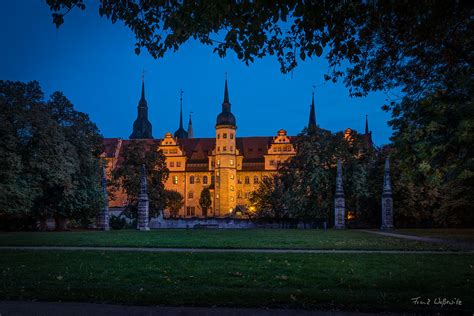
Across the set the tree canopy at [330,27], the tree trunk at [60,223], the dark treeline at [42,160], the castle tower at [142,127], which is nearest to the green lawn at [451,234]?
the tree canopy at [330,27]

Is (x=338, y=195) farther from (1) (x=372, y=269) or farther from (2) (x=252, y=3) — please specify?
(2) (x=252, y=3)

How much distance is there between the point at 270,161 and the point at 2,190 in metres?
68.2

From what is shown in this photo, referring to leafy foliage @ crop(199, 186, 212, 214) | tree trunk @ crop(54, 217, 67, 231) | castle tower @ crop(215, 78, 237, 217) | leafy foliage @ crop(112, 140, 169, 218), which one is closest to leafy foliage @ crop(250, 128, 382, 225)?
leafy foliage @ crop(112, 140, 169, 218)

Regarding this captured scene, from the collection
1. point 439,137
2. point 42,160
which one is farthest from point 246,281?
point 42,160

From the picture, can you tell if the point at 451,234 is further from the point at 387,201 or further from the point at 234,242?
the point at 234,242

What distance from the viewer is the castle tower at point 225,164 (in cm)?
8950

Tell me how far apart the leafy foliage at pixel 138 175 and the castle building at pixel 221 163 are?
37.6 metres

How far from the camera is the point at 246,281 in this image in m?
8.09

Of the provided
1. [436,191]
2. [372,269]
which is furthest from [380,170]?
[372,269]

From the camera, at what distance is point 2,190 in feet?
89.2

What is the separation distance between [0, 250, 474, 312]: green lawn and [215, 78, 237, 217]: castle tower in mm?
77308

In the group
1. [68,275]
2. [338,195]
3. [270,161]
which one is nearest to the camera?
[68,275]

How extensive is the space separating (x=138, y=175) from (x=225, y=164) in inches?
1699

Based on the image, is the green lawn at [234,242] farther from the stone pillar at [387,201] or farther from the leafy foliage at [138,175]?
the leafy foliage at [138,175]
